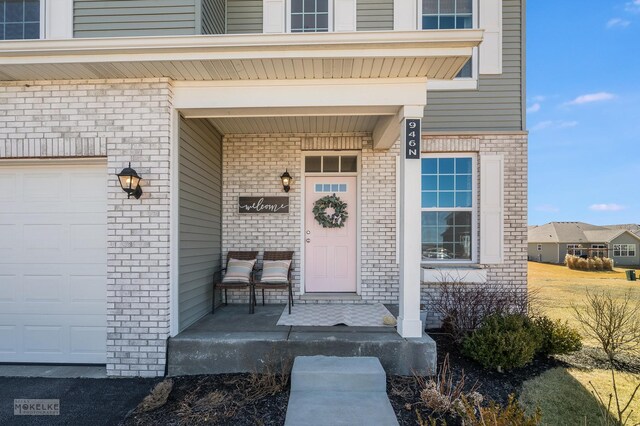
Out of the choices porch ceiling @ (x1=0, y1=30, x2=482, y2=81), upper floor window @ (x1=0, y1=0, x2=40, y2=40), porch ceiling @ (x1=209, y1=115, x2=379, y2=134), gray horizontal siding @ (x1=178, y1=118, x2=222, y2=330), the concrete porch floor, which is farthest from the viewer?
porch ceiling @ (x1=209, y1=115, x2=379, y2=134)

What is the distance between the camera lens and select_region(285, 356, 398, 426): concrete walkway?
274cm

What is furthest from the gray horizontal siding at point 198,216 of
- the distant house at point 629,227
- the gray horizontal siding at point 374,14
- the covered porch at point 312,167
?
the distant house at point 629,227

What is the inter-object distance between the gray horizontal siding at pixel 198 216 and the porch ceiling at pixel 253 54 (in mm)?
868

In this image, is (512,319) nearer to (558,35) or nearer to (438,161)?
(438,161)

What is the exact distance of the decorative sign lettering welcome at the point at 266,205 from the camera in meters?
5.69

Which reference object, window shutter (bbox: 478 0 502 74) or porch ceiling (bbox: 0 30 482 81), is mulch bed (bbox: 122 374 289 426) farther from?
window shutter (bbox: 478 0 502 74)

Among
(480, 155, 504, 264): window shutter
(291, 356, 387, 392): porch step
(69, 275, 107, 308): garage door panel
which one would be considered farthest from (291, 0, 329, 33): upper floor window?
(291, 356, 387, 392): porch step

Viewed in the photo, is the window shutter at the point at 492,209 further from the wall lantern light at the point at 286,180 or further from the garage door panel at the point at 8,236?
the garage door panel at the point at 8,236

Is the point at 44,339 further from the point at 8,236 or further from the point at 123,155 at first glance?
the point at 123,155

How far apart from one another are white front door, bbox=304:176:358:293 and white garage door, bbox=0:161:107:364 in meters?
2.89

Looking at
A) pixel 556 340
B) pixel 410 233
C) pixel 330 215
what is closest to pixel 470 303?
pixel 556 340

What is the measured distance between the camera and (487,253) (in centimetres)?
553

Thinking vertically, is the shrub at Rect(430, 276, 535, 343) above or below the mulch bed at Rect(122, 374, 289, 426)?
above

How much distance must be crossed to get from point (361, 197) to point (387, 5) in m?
3.01
